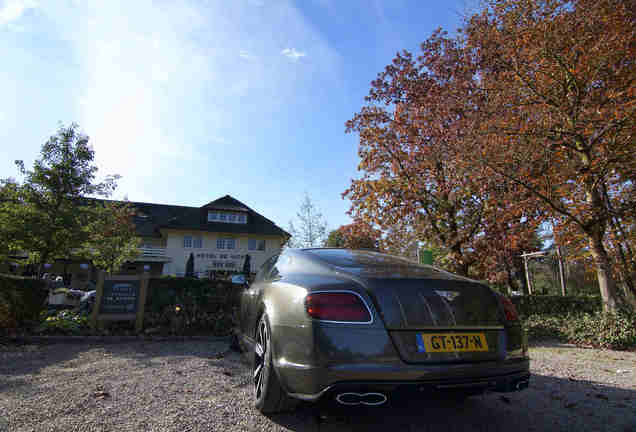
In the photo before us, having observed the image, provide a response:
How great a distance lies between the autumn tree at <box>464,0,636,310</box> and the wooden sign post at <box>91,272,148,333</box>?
23.9ft

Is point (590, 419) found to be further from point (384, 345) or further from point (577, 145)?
point (577, 145)

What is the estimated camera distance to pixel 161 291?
21.1 feet

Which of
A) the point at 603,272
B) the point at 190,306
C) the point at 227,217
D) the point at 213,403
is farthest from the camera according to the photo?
the point at 227,217

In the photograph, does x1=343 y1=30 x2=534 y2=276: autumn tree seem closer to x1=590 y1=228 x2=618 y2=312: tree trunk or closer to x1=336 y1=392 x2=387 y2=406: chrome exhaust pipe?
x1=590 y1=228 x2=618 y2=312: tree trunk

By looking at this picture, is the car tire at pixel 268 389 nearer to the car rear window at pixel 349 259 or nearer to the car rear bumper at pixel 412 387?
the car rear bumper at pixel 412 387

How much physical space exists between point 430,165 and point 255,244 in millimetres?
24719

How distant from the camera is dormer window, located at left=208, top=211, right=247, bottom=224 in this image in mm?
32719

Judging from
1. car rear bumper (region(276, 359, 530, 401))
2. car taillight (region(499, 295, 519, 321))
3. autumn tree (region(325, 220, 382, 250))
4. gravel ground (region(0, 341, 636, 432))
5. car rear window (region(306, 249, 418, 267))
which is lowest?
gravel ground (region(0, 341, 636, 432))

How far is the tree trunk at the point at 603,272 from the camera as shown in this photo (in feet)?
24.1

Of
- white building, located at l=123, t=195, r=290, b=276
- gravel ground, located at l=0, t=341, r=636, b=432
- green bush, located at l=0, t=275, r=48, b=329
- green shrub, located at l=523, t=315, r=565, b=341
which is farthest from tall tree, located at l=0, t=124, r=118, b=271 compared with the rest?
white building, located at l=123, t=195, r=290, b=276

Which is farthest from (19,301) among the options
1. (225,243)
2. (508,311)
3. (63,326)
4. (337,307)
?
(225,243)

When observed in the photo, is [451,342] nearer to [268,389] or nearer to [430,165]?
[268,389]

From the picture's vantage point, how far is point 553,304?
8.48m

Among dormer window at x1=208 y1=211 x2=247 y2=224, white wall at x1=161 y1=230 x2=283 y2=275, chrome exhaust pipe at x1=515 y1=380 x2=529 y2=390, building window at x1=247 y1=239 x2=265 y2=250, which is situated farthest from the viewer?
dormer window at x1=208 y1=211 x2=247 y2=224
